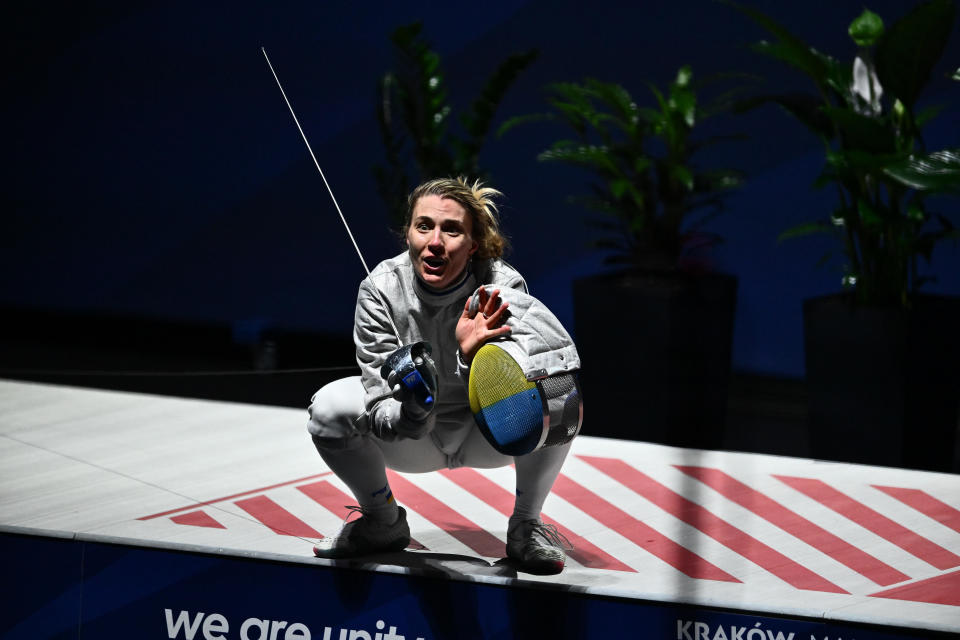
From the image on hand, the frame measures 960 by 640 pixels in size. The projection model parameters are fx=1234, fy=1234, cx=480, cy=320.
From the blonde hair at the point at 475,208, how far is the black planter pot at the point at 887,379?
1.82 m

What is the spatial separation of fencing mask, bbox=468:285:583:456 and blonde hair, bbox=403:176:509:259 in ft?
0.67

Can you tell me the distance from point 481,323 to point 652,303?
2.05m

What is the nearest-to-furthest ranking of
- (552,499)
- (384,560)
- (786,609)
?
(786,609)
(384,560)
(552,499)

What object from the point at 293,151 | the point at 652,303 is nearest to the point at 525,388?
the point at 652,303

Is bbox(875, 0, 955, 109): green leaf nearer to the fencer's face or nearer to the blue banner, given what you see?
the fencer's face

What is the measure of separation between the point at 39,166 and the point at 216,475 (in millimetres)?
A: 3846

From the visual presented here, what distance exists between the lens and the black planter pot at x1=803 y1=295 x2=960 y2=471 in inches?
154

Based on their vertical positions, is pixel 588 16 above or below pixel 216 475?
above

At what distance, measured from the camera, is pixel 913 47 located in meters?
3.66

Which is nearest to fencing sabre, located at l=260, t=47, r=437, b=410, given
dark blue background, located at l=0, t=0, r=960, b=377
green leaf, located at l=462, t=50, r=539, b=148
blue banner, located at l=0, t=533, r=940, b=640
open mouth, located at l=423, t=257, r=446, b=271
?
open mouth, located at l=423, t=257, r=446, b=271

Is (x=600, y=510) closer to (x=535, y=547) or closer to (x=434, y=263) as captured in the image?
(x=535, y=547)

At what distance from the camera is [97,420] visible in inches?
151

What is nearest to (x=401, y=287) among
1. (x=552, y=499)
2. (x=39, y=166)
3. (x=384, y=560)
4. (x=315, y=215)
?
(x=384, y=560)

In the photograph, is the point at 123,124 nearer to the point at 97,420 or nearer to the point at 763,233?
the point at 97,420
